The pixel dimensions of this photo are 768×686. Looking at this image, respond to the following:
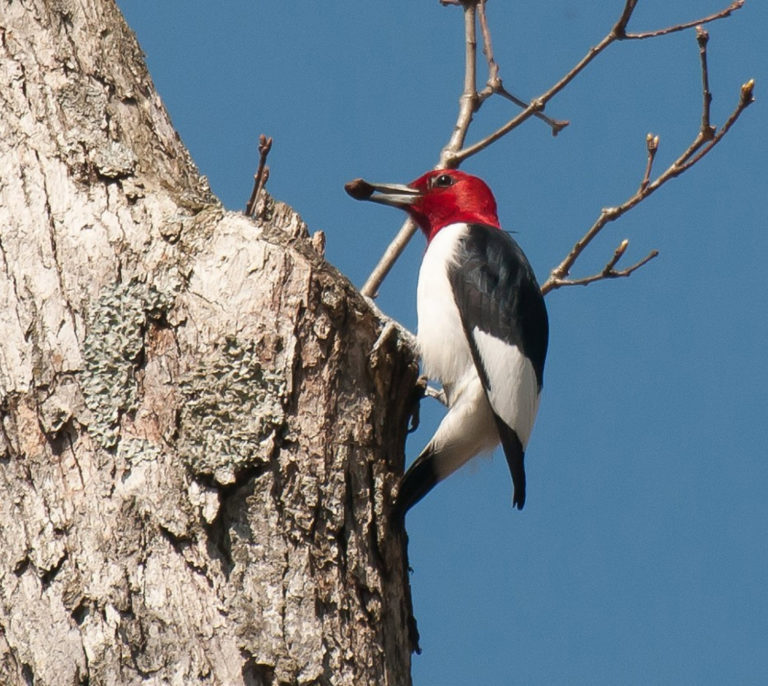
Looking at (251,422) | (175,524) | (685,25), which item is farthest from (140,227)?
(685,25)

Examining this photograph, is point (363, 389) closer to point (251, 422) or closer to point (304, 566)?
point (251, 422)

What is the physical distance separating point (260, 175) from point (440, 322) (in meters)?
1.11

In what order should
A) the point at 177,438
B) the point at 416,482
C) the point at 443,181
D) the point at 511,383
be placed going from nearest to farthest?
the point at 177,438 < the point at 416,482 < the point at 511,383 < the point at 443,181

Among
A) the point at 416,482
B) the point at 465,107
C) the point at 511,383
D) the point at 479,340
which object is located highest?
the point at 465,107

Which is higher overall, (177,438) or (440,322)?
(440,322)

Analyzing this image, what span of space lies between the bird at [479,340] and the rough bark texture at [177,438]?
68 centimetres

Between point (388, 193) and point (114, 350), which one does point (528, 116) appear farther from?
point (114, 350)

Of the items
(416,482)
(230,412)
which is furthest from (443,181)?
(230,412)

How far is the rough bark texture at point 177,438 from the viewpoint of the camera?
258 centimetres

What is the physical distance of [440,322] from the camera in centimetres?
432

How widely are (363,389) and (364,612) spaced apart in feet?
2.01

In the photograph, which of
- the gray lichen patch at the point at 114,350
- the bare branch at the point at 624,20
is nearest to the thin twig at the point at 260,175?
the gray lichen patch at the point at 114,350

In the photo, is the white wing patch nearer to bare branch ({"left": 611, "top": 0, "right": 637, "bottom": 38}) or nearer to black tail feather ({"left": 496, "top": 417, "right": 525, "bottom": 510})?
black tail feather ({"left": 496, "top": 417, "right": 525, "bottom": 510})

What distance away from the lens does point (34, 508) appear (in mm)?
2707
